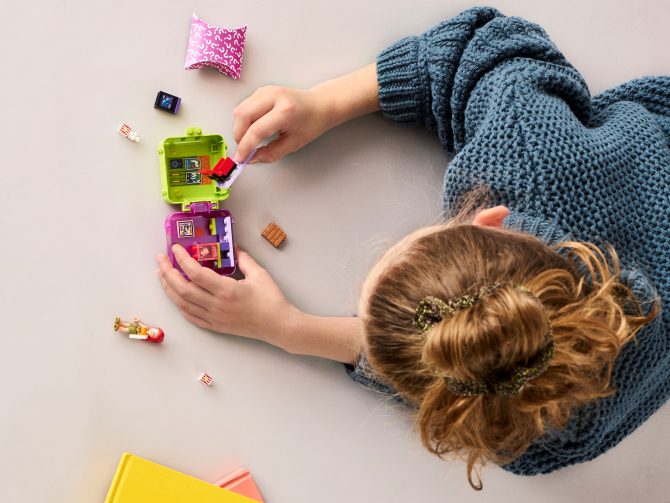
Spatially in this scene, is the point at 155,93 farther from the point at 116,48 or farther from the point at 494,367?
the point at 494,367

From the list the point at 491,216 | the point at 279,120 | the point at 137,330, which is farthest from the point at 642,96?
the point at 137,330

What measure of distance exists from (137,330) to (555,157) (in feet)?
1.75

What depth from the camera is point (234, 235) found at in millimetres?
844

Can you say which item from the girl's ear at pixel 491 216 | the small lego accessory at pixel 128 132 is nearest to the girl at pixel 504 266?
the girl's ear at pixel 491 216

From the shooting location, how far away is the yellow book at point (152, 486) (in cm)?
78

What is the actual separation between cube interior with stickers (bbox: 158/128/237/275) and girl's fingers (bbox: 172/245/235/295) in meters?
0.02

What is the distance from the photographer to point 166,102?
808mm

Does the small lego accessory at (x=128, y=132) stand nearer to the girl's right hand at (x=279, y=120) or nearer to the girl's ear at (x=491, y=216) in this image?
the girl's right hand at (x=279, y=120)

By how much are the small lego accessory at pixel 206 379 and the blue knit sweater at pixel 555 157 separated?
0.20 meters

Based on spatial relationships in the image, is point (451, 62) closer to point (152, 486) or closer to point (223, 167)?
point (223, 167)

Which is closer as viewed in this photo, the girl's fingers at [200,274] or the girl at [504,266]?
the girl at [504,266]

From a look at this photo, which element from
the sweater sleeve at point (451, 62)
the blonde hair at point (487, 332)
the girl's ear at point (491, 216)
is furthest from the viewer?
the sweater sleeve at point (451, 62)

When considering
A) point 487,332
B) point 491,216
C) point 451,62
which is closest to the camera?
point 487,332

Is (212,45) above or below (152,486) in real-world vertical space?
above
